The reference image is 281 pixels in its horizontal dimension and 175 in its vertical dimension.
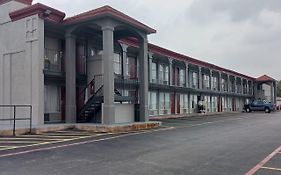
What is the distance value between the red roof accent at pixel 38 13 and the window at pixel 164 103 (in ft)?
Answer: 51.8

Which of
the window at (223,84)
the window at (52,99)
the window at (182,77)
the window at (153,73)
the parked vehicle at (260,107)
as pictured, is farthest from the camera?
the parked vehicle at (260,107)

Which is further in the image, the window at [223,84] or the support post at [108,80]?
the window at [223,84]

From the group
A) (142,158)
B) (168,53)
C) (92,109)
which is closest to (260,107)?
(168,53)

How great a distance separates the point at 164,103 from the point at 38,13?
1832 centimetres

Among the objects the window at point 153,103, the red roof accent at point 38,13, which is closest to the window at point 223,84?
the window at point 153,103

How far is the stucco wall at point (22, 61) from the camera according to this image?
17156mm

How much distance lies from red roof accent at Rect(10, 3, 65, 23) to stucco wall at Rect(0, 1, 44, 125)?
247mm

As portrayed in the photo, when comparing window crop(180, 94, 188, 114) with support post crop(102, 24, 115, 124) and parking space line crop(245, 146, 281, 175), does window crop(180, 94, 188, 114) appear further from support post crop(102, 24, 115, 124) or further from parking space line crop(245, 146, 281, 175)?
parking space line crop(245, 146, 281, 175)

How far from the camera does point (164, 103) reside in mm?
32938

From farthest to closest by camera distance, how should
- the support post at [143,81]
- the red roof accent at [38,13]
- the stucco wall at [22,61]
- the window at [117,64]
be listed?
the window at [117,64], the support post at [143,81], the stucco wall at [22,61], the red roof accent at [38,13]

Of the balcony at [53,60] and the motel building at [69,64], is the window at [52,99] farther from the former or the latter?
the balcony at [53,60]

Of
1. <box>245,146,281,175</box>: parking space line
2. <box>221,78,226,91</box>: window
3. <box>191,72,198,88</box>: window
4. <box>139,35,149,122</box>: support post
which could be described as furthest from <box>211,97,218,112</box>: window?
<box>245,146,281,175</box>: parking space line

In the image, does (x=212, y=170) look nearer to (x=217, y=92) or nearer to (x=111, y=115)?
(x=111, y=115)

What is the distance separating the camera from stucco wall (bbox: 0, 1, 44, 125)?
1716 cm
